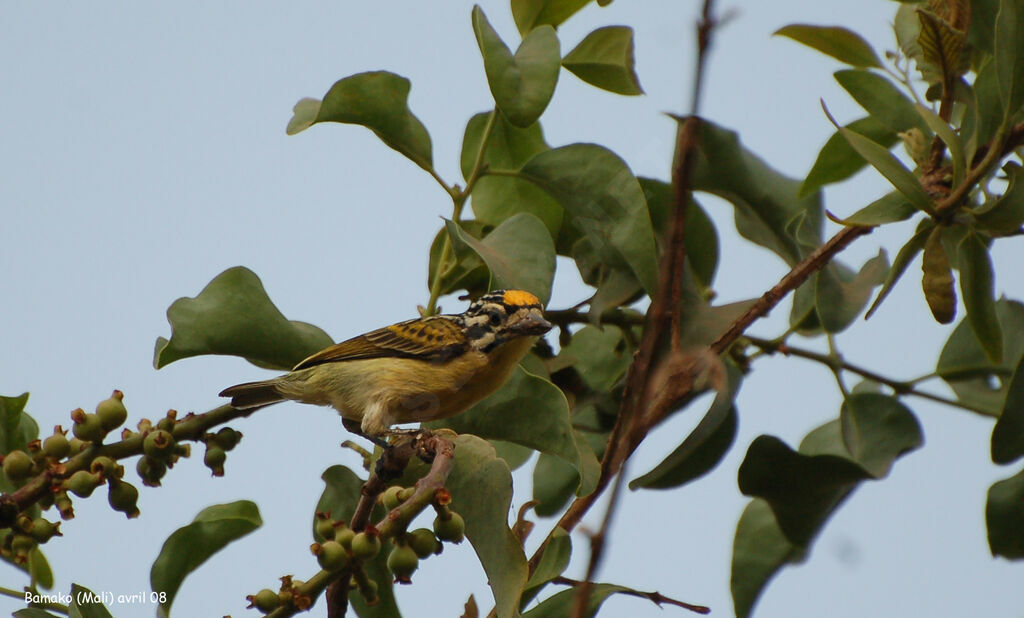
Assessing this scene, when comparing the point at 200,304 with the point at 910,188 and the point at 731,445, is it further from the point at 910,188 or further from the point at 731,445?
the point at 910,188

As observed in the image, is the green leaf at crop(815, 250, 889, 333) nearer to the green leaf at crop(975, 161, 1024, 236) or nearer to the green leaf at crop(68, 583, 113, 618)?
the green leaf at crop(975, 161, 1024, 236)

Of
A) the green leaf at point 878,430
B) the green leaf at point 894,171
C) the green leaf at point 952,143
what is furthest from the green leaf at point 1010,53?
the green leaf at point 878,430

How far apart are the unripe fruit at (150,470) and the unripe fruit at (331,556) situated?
61 cm

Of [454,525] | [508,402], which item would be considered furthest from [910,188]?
[454,525]

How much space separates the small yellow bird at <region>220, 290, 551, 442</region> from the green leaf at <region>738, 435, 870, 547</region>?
599 millimetres

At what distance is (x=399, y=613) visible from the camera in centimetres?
244

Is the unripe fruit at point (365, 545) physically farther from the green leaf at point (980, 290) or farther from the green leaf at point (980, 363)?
the green leaf at point (980, 363)

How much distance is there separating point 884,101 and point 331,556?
1.75m

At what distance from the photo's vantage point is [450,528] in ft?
6.15

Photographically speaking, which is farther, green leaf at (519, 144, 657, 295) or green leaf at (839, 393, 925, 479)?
green leaf at (839, 393, 925, 479)

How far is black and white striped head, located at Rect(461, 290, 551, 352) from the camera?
2.45m

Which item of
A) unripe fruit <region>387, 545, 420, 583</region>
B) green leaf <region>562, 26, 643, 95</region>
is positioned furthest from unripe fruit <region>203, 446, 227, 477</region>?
green leaf <region>562, 26, 643, 95</region>

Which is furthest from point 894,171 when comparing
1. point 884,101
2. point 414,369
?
point 414,369

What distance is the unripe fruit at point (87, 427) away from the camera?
217 cm
